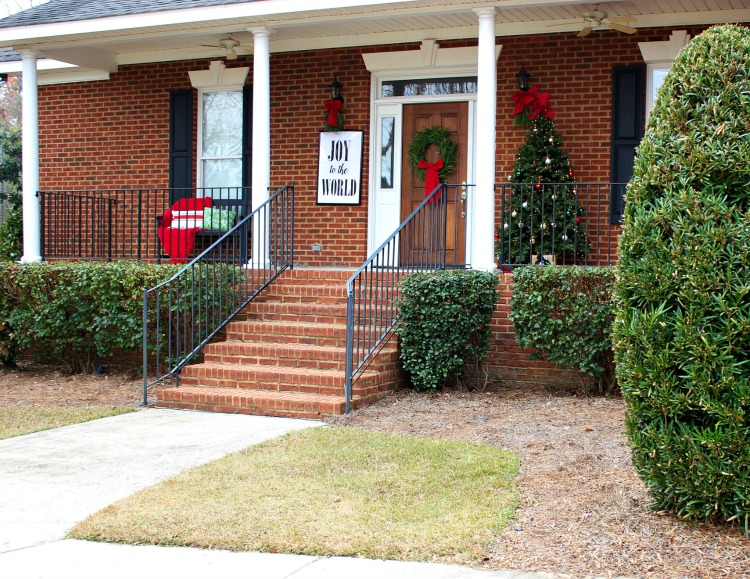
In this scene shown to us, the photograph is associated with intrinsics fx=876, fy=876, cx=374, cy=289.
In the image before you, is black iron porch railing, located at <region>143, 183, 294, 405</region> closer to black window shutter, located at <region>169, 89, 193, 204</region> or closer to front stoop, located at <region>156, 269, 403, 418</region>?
front stoop, located at <region>156, 269, 403, 418</region>

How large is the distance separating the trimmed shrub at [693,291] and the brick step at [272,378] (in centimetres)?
366

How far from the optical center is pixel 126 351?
10617 millimetres

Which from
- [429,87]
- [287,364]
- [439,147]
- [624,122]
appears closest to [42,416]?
[287,364]

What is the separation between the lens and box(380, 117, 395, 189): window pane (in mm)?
11148

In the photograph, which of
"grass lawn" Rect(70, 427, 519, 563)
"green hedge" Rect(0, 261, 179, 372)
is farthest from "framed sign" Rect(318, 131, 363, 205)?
"grass lawn" Rect(70, 427, 519, 563)

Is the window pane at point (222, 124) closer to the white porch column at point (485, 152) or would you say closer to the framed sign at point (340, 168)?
the framed sign at point (340, 168)

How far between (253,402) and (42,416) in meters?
1.82

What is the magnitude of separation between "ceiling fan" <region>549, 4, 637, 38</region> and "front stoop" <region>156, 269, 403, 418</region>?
148 inches

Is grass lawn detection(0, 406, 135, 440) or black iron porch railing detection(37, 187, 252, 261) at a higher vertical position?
black iron porch railing detection(37, 187, 252, 261)

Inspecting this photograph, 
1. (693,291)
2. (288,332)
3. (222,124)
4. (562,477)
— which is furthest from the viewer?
(222,124)

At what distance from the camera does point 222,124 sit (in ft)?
39.5

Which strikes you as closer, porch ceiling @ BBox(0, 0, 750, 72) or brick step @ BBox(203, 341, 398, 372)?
brick step @ BBox(203, 341, 398, 372)

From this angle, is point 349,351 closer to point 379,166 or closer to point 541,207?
point 541,207

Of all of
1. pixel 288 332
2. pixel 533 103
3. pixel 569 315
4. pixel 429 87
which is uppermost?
pixel 429 87
